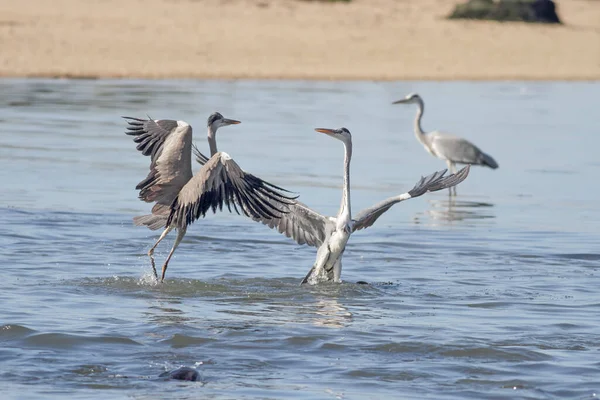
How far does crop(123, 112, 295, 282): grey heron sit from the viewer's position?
7652 mm

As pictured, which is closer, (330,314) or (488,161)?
(330,314)

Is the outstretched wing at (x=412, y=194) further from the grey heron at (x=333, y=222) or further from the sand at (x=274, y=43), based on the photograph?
the sand at (x=274, y=43)

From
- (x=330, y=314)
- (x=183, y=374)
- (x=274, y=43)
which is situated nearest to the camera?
(x=183, y=374)

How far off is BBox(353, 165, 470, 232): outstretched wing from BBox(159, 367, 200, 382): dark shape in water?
124 inches

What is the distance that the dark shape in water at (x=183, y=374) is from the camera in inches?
227

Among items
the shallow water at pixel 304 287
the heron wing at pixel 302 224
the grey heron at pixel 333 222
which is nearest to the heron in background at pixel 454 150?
the shallow water at pixel 304 287

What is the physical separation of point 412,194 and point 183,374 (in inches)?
132

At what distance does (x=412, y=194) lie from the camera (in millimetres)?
8703

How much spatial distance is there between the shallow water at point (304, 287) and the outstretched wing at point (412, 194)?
0.49m

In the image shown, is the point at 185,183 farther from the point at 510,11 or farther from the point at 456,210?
the point at 510,11

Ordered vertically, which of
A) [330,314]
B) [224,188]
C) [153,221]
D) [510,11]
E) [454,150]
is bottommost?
[330,314]

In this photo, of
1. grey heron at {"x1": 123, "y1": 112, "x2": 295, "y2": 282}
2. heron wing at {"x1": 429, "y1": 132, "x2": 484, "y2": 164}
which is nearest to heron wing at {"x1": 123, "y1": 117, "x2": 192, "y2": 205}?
grey heron at {"x1": 123, "y1": 112, "x2": 295, "y2": 282}

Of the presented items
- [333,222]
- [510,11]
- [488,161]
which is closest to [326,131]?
[333,222]

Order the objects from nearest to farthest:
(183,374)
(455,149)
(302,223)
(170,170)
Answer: (183,374), (170,170), (302,223), (455,149)
